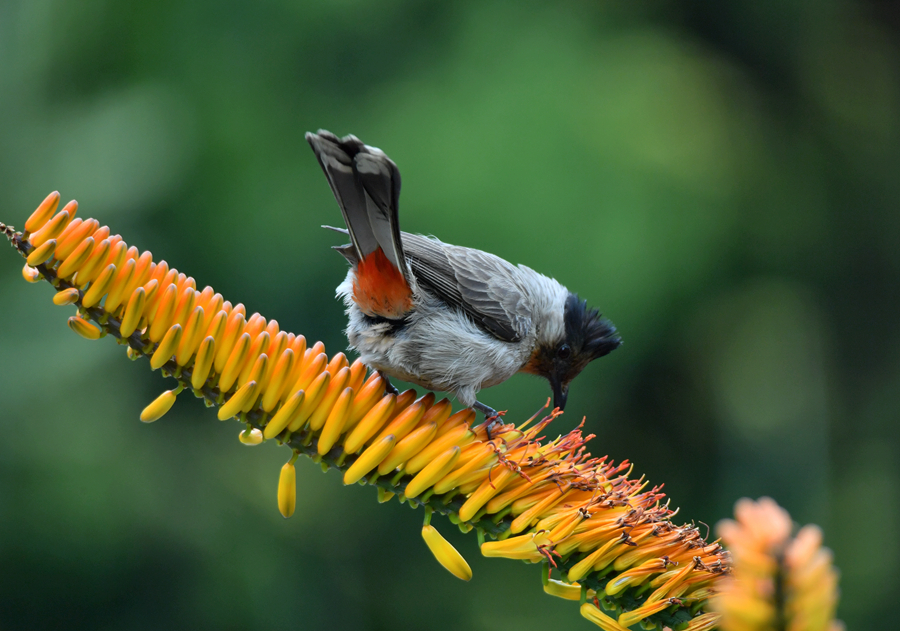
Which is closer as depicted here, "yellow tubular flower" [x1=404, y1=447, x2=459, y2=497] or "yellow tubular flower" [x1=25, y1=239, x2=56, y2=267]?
"yellow tubular flower" [x1=25, y1=239, x2=56, y2=267]

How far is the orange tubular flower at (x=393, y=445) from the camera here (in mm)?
1827

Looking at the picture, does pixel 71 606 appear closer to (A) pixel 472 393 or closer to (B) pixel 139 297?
(A) pixel 472 393

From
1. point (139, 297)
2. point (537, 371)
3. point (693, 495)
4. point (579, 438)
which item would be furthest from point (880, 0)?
point (139, 297)

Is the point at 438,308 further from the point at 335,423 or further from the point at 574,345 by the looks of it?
the point at 335,423

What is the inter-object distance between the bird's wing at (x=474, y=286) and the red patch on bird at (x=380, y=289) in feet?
0.84

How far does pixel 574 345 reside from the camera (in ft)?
12.4

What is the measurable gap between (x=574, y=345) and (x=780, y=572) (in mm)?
2860

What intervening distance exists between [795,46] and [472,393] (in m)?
7.78

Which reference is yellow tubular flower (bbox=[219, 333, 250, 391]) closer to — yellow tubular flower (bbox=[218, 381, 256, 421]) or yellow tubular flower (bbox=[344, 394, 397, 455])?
yellow tubular flower (bbox=[218, 381, 256, 421])

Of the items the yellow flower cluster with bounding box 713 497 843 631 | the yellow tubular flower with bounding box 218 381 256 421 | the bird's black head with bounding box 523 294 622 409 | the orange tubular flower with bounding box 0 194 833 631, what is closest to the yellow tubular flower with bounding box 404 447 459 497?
the orange tubular flower with bounding box 0 194 833 631

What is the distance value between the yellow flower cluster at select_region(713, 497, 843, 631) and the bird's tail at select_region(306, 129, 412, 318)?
1.68 metres

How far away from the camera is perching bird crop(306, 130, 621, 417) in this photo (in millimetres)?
2568

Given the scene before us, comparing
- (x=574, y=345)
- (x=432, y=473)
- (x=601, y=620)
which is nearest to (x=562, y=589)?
(x=601, y=620)

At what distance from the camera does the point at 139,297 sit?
183 cm
